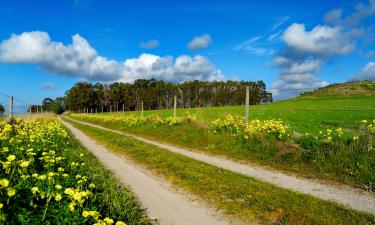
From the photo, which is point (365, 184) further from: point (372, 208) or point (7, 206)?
point (7, 206)

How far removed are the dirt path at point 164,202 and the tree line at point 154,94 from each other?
104162mm

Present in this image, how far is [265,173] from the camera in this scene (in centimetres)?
942

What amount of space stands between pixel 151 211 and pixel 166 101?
396 feet

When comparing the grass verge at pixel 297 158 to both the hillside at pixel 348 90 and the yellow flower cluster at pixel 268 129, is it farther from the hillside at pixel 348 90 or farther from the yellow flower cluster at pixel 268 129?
the hillside at pixel 348 90

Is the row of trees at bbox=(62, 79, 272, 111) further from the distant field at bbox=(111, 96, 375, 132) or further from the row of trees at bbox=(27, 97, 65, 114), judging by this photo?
the distant field at bbox=(111, 96, 375, 132)

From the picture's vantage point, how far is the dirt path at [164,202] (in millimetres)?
5602

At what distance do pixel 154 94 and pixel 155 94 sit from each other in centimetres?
43

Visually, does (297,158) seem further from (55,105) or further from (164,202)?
(55,105)

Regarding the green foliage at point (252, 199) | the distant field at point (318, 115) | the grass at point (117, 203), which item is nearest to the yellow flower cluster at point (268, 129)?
the green foliage at point (252, 199)

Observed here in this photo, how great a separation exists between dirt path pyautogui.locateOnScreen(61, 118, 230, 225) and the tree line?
10416 cm

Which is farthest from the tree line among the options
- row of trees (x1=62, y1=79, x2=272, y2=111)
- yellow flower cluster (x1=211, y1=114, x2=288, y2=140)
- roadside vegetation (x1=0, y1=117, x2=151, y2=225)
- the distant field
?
roadside vegetation (x1=0, y1=117, x2=151, y2=225)

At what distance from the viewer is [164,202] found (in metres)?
6.56

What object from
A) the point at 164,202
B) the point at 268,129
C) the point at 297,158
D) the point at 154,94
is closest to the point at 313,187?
the point at 297,158

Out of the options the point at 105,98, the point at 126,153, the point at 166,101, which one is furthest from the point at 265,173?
the point at 105,98
